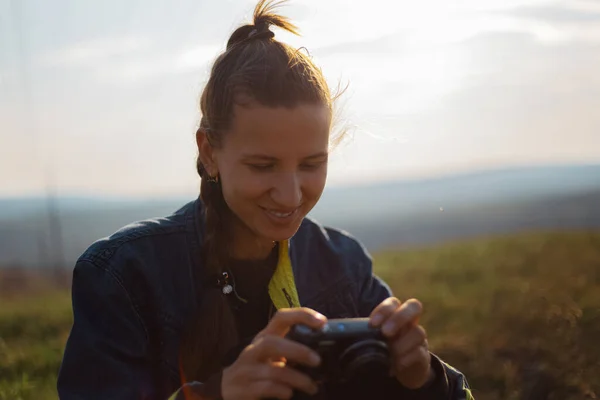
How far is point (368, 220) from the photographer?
18938mm

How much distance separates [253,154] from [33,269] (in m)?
7.42

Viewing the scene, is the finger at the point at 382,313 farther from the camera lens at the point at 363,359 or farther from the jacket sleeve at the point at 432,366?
the jacket sleeve at the point at 432,366

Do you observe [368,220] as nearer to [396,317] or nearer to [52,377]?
[52,377]

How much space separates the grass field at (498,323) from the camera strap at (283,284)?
143 centimetres

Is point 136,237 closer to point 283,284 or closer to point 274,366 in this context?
point 283,284

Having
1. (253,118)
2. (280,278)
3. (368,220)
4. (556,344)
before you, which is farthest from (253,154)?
(368,220)

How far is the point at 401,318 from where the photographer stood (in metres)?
2.19

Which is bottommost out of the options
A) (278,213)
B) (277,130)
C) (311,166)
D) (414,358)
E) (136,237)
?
(414,358)

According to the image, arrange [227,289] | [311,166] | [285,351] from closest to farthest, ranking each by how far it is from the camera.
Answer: [285,351] → [311,166] → [227,289]

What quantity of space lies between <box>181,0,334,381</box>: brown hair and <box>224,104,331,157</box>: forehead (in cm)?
3

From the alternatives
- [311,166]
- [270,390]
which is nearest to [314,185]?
[311,166]

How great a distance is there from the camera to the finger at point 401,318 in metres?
2.15

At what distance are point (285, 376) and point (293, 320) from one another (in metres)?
0.16

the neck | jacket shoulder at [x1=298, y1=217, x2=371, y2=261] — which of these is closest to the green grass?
jacket shoulder at [x1=298, y1=217, x2=371, y2=261]
